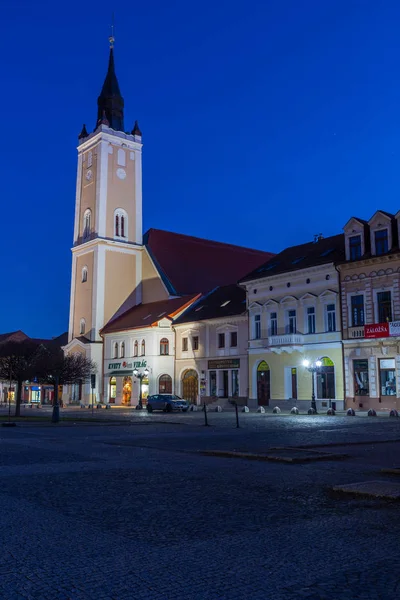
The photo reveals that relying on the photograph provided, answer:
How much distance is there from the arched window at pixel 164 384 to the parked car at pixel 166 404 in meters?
10.6

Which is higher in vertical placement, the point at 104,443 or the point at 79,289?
the point at 79,289

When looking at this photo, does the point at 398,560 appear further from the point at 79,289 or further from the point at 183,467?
the point at 79,289

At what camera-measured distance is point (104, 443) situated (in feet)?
60.7

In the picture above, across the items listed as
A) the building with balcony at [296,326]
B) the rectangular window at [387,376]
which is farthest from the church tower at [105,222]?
the rectangular window at [387,376]

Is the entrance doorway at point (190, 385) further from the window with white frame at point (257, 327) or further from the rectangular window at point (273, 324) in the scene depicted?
the rectangular window at point (273, 324)

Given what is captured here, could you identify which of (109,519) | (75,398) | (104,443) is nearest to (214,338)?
(75,398)

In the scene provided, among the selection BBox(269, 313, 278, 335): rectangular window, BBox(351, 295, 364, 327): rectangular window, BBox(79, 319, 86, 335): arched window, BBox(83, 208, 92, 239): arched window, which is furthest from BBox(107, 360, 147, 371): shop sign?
BBox(351, 295, 364, 327): rectangular window

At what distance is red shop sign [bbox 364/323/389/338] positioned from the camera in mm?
38000

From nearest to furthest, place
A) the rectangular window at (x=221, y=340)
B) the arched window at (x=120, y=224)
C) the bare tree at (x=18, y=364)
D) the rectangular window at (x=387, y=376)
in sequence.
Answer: the rectangular window at (x=387, y=376) < the bare tree at (x=18, y=364) < the rectangular window at (x=221, y=340) < the arched window at (x=120, y=224)

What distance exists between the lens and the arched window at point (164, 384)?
57844 mm

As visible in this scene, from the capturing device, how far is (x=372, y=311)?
130 ft

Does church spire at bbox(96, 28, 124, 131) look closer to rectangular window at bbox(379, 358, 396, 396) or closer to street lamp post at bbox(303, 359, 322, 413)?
street lamp post at bbox(303, 359, 322, 413)

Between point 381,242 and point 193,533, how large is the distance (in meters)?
35.6

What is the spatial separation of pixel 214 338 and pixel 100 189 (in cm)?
2602
